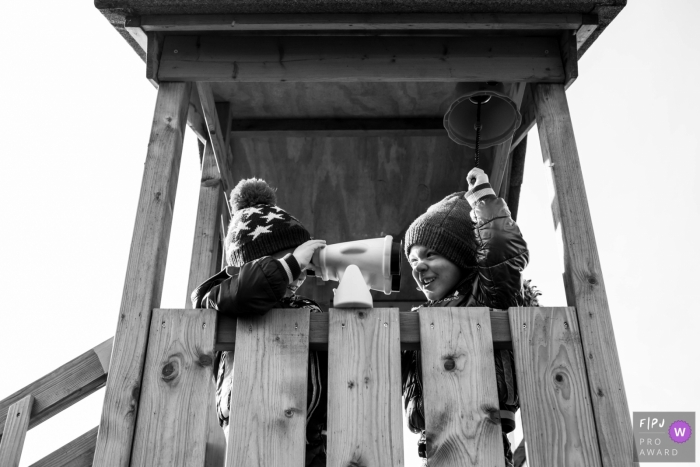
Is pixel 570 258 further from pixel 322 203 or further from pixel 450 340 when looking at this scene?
pixel 322 203

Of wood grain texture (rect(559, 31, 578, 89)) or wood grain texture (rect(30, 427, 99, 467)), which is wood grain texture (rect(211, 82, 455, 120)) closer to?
wood grain texture (rect(559, 31, 578, 89))

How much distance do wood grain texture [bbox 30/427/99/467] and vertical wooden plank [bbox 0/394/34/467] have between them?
147 millimetres

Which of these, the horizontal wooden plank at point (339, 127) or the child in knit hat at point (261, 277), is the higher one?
the horizontal wooden plank at point (339, 127)

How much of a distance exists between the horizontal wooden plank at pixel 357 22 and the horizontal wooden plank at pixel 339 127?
1.68m

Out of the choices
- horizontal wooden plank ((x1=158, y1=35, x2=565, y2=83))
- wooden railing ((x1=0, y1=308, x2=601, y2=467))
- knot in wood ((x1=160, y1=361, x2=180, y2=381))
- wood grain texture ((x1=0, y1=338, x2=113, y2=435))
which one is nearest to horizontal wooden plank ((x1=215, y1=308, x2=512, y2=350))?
wooden railing ((x1=0, y1=308, x2=601, y2=467))

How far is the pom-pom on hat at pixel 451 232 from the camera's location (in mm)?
3414

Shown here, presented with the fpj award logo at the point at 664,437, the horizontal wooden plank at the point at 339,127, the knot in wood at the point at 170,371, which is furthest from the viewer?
the fpj award logo at the point at 664,437

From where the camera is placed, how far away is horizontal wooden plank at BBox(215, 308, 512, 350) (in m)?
2.72

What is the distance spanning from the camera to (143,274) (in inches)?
113

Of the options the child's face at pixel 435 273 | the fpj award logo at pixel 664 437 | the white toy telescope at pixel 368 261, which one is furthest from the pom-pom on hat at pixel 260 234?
the fpj award logo at pixel 664 437

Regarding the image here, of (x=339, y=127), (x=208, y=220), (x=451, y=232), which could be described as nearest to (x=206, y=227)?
(x=208, y=220)

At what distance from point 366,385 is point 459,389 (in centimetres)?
32

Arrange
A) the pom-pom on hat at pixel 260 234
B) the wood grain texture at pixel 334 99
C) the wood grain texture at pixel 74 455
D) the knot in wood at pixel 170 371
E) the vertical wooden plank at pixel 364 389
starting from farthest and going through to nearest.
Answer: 1. the wood grain texture at pixel 334 99
2. the pom-pom on hat at pixel 260 234
3. the wood grain texture at pixel 74 455
4. the knot in wood at pixel 170 371
5. the vertical wooden plank at pixel 364 389

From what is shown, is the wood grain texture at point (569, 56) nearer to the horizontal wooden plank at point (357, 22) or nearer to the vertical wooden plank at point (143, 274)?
the horizontal wooden plank at point (357, 22)
